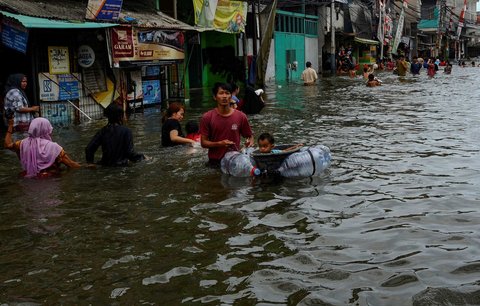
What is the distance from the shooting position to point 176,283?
4.27 metres

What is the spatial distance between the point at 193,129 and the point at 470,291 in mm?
7181

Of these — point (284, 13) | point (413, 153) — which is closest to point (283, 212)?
point (413, 153)

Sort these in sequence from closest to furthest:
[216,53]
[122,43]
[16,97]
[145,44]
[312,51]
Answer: [16,97]
[122,43]
[145,44]
[216,53]
[312,51]

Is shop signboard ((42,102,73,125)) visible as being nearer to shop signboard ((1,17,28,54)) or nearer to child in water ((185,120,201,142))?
shop signboard ((1,17,28,54))

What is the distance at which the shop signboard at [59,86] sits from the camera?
14656 mm

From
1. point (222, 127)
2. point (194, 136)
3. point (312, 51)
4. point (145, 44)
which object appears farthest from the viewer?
point (312, 51)

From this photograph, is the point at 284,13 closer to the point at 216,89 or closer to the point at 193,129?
the point at 193,129

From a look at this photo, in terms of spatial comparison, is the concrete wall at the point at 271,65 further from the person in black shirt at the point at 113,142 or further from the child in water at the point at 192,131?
the person in black shirt at the point at 113,142

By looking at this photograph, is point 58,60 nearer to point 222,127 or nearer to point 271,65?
point 222,127

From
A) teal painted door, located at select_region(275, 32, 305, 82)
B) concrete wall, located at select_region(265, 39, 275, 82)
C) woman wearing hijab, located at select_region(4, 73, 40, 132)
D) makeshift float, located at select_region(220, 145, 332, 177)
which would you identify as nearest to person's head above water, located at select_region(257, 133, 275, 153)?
makeshift float, located at select_region(220, 145, 332, 177)

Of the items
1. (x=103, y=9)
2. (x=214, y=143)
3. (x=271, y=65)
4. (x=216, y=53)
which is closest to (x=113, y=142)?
(x=214, y=143)

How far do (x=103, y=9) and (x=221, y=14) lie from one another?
8.85 meters

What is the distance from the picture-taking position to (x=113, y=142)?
870 centimetres

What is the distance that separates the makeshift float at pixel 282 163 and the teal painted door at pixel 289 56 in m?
27.4
